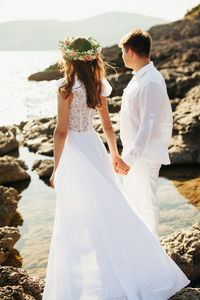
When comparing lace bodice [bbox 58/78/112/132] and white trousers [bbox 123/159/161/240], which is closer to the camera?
lace bodice [bbox 58/78/112/132]

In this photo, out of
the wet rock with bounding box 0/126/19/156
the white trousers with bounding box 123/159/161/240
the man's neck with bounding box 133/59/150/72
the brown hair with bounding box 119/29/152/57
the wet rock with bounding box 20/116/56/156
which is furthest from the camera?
the wet rock with bounding box 0/126/19/156

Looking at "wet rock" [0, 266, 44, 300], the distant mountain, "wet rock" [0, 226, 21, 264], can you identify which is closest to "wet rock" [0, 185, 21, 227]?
"wet rock" [0, 226, 21, 264]

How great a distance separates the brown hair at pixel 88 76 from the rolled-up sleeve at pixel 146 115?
38cm

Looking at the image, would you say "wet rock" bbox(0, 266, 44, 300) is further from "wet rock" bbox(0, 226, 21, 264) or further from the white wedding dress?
"wet rock" bbox(0, 226, 21, 264)

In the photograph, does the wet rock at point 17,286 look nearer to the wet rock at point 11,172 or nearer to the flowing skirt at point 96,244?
the flowing skirt at point 96,244

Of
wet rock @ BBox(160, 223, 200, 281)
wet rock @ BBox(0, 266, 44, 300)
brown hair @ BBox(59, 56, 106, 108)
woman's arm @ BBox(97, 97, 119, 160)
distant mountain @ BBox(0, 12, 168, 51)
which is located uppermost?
brown hair @ BBox(59, 56, 106, 108)

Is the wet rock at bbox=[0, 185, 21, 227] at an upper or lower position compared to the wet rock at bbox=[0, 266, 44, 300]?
lower

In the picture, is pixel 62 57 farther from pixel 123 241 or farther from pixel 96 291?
pixel 96 291

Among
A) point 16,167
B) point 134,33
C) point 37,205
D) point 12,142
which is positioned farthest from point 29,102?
point 134,33

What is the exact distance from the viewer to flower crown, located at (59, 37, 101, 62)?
9.31 ft

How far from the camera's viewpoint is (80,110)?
2.92 metres

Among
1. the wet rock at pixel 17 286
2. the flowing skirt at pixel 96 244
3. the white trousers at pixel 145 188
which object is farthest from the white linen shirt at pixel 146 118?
the wet rock at pixel 17 286

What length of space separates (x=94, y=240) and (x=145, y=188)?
788 mm

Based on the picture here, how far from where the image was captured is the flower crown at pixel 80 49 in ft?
9.31
